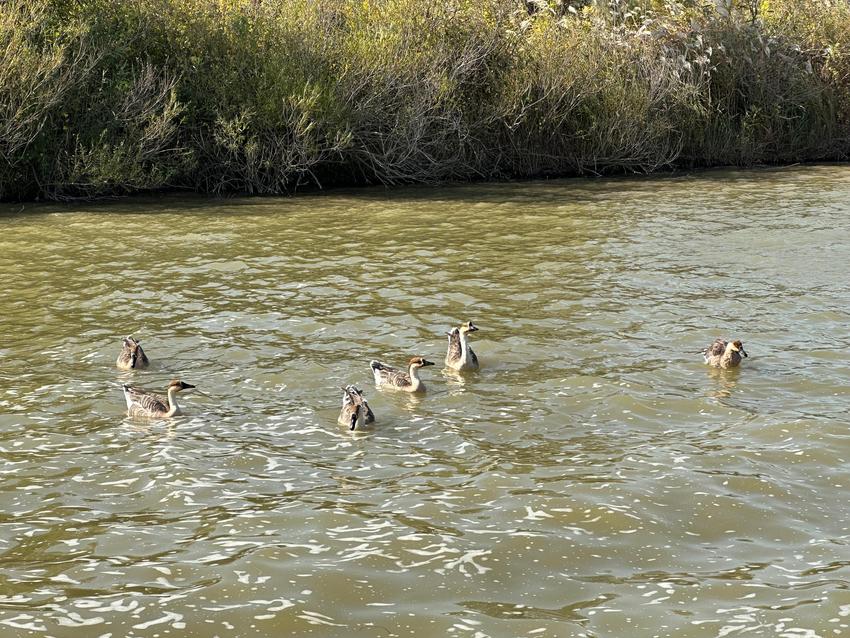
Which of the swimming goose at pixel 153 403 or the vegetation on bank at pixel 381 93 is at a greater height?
the vegetation on bank at pixel 381 93

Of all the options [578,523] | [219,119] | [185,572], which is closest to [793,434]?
[578,523]

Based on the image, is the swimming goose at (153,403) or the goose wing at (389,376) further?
the goose wing at (389,376)

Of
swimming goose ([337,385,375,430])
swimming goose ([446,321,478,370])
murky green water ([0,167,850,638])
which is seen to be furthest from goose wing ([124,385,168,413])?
swimming goose ([446,321,478,370])

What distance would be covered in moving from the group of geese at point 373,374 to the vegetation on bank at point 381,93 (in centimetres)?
1468

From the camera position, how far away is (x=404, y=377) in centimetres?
1199

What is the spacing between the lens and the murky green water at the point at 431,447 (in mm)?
7367

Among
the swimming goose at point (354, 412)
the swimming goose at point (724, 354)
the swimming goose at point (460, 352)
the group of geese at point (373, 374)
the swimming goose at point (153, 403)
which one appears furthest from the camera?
the swimming goose at point (460, 352)

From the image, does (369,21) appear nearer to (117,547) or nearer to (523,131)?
(523,131)

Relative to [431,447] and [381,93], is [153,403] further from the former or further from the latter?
[381,93]

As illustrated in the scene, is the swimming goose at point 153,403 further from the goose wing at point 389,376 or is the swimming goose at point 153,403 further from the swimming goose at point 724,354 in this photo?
the swimming goose at point 724,354

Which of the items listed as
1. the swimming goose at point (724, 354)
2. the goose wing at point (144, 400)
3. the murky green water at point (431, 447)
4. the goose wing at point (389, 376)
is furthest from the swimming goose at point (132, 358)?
the swimming goose at point (724, 354)

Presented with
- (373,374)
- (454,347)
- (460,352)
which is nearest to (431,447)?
(373,374)

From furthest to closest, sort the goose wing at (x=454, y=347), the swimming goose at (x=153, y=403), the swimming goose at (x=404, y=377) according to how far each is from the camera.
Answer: the goose wing at (x=454, y=347)
the swimming goose at (x=404, y=377)
the swimming goose at (x=153, y=403)

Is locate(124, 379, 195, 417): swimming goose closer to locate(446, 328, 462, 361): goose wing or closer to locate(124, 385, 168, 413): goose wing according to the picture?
locate(124, 385, 168, 413): goose wing
